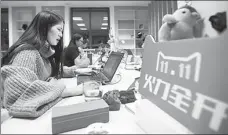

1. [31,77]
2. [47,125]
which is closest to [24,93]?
[31,77]

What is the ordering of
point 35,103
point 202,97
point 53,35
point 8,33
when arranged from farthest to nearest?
point 8,33
point 53,35
point 35,103
point 202,97

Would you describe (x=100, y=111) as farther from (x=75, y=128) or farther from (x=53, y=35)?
(x=53, y=35)

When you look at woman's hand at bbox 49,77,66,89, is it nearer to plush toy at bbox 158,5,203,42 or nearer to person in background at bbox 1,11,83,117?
person in background at bbox 1,11,83,117

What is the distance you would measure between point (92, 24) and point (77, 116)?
25.2ft

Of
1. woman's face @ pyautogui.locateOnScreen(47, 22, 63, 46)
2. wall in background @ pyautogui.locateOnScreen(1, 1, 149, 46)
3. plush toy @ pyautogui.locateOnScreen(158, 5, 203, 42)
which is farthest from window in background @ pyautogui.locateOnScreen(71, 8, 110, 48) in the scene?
woman's face @ pyautogui.locateOnScreen(47, 22, 63, 46)

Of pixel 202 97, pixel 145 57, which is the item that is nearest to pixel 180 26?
pixel 145 57

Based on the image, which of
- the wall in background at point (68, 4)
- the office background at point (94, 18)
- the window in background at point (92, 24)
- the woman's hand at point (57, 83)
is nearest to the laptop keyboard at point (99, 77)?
the woman's hand at point (57, 83)

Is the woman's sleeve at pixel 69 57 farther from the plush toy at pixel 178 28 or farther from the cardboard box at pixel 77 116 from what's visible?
the cardboard box at pixel 77 116

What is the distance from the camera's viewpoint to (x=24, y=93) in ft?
2.65

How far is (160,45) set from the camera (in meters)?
0.69

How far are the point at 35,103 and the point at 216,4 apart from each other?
12.0 ft

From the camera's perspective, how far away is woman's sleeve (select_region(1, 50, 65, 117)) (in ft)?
2.45

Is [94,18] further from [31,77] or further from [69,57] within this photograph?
[31,77]

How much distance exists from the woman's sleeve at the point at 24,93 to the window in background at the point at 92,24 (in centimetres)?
679
